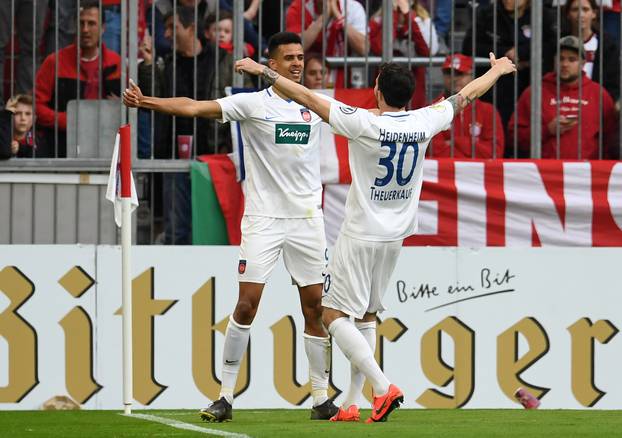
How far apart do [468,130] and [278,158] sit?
377 centimetres

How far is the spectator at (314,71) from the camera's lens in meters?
12.6

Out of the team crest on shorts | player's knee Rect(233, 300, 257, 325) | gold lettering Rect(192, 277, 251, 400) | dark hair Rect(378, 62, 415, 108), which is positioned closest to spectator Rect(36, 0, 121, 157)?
gold lettering Rect(192, 277, 251, 400)

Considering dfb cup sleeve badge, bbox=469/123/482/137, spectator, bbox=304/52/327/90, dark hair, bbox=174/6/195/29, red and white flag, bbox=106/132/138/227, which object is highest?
dark hair, bbox=174/6/195/29

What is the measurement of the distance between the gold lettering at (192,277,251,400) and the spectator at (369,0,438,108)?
103 inches

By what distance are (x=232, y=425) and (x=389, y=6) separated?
5403 millimetres

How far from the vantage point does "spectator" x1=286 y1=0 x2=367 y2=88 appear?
12.6m

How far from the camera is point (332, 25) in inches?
499

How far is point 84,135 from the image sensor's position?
12.7m

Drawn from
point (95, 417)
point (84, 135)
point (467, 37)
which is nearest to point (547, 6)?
point (467, 37)

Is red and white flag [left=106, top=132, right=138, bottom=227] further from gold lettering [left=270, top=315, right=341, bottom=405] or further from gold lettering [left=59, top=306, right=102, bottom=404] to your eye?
gold lettering [left=270, top=315, right=341, bottom=405]

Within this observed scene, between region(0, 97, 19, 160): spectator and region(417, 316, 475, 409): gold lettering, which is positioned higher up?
region(0, 97, 19, 160): spectator

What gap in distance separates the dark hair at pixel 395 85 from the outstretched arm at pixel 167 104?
3.53ft

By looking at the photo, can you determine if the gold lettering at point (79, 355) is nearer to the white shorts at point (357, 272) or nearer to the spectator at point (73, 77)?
the spectator at point (73, 77)

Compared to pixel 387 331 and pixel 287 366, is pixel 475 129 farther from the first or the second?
pixel 287 366
